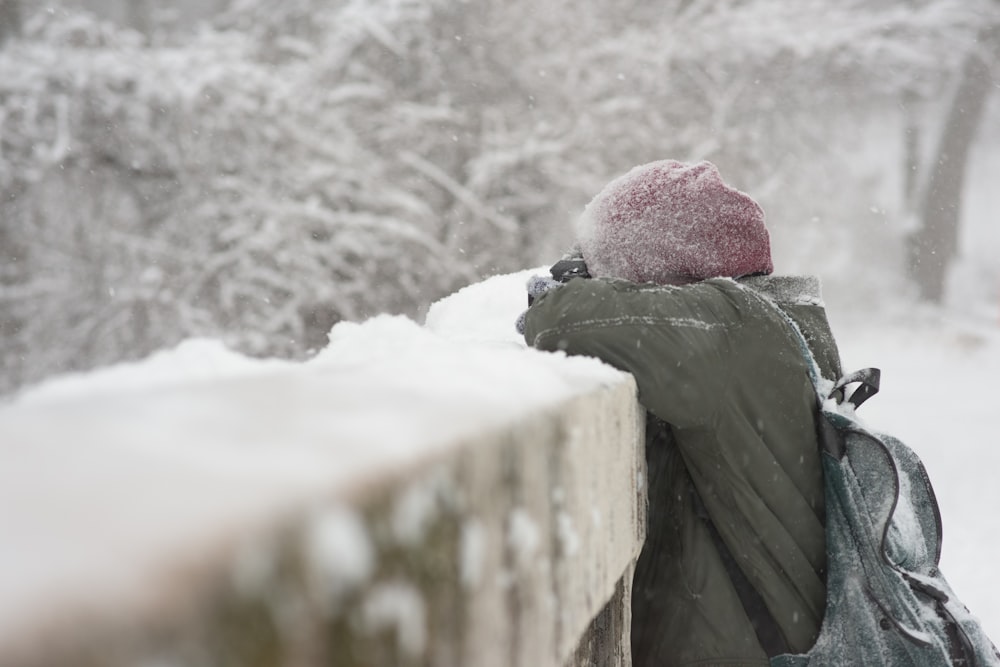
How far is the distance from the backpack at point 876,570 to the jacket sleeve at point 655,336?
0.22 meters

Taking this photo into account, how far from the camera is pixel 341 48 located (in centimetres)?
890

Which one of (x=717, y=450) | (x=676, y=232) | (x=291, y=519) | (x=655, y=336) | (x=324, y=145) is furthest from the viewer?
(x=324, y=145)

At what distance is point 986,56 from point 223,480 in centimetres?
1514

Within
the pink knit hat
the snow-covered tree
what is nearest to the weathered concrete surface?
the pink knit hat

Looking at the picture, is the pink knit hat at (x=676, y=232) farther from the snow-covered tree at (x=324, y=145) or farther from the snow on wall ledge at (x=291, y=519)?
the snow-covered tree at (x=324, y=145)

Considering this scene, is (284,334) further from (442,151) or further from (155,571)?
(155,571)

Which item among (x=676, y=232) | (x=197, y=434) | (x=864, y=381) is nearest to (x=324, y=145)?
(x=676, y=232)

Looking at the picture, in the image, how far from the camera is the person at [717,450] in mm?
1254

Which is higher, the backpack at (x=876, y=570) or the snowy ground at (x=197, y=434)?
the snowy ground at (x=197, y=434)

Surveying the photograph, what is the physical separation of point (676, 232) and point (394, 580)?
1369 millimetres

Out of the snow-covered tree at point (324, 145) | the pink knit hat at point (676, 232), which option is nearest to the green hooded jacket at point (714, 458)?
the pink knit hat at point (676, 232)

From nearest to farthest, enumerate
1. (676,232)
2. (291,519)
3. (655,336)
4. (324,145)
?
(291,519), (655,336), (676,232), (324,145)

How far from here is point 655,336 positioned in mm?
1235

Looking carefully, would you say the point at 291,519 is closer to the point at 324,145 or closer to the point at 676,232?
the point at 676,232
